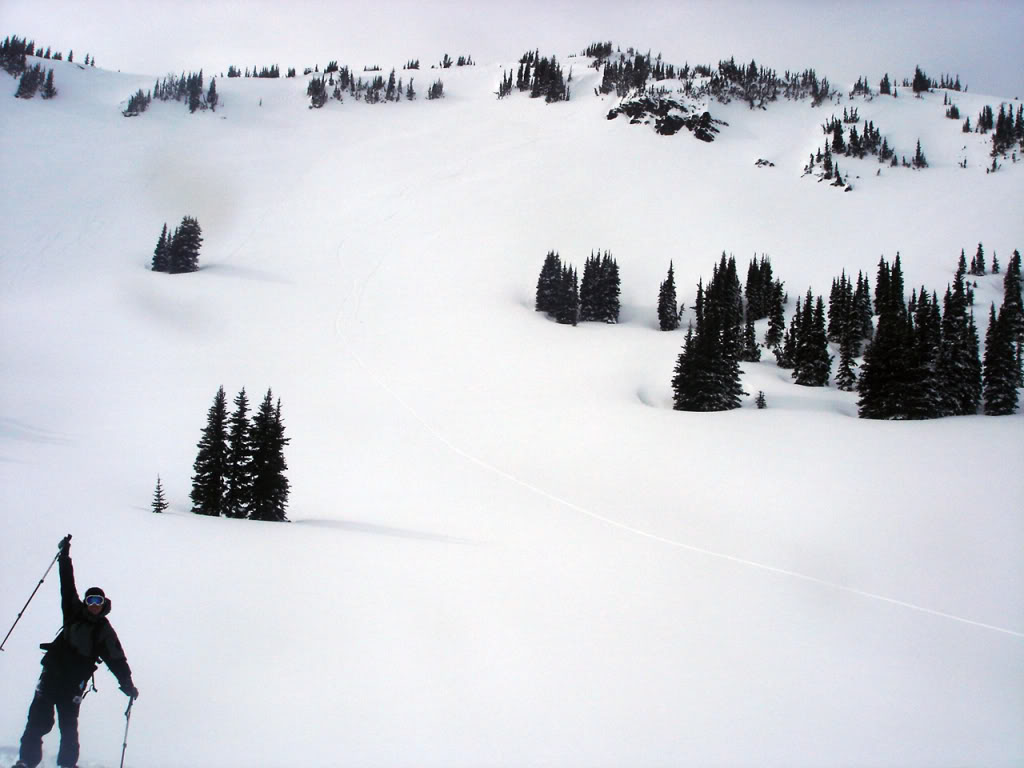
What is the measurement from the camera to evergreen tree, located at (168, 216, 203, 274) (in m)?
66.2

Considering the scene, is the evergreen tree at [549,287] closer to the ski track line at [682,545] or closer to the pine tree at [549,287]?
the pine tree at [549,287]

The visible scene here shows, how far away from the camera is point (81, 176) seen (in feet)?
305

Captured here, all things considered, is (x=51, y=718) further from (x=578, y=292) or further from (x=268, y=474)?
(x=578, y=292)

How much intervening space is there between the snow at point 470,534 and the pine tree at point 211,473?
1.98 meters

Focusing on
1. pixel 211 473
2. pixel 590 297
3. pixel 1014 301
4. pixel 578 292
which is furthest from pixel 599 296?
pixel 211 473

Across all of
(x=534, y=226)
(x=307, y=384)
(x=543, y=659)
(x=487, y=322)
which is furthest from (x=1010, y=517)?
(x=534, y=226)

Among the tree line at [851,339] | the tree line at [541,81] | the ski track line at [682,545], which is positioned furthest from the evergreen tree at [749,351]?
the tree line at [541,81]

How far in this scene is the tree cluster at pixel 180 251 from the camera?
66.2 metres

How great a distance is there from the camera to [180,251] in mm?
66625

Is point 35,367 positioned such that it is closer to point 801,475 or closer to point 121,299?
point 121,299

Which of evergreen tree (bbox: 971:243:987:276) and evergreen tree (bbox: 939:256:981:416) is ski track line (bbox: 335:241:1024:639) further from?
evergreen tree (bbox: 971:243:987:276)

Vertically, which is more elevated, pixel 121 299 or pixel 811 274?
pixel 811 274

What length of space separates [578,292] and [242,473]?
59.6m

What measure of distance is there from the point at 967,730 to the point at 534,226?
92104 mm
